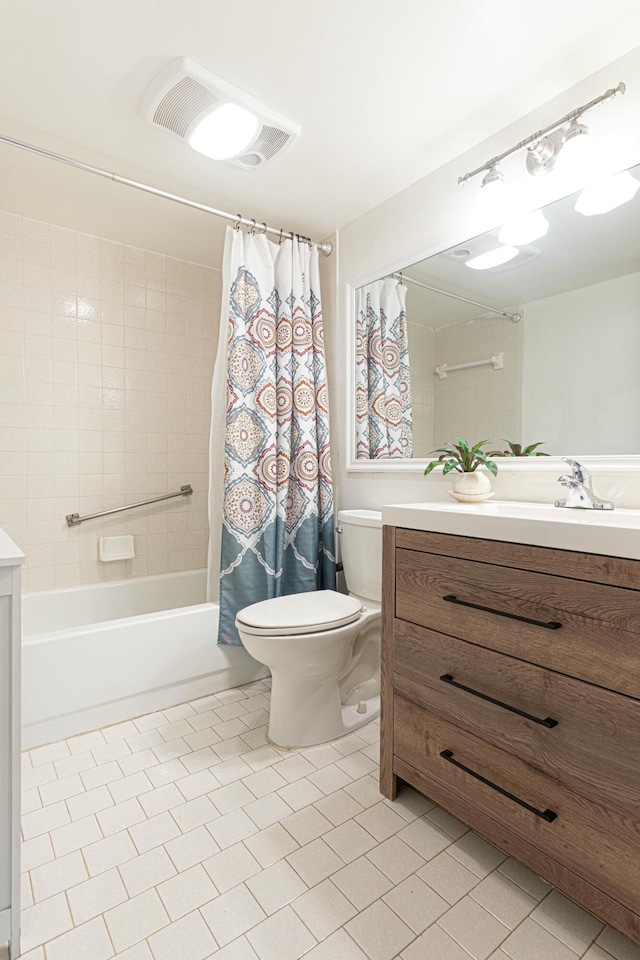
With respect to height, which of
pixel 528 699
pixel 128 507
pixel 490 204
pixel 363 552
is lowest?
pixel 528 699

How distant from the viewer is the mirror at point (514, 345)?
1.45 metres

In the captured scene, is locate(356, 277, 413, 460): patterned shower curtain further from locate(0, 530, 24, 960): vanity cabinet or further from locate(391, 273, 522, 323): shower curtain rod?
locate(0, 530, 24, 960): vanity cabinet

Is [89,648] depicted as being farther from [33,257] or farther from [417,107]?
[417,107]

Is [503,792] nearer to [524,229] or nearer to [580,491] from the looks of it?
[580,491]

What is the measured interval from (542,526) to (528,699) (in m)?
0.38

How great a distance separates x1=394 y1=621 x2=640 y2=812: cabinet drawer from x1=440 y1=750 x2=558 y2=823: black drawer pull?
0.28 feet

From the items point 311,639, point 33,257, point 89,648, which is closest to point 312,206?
point 33,257

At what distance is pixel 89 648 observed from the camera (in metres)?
1.76

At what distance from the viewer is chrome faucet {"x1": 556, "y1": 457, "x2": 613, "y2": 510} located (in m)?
1.34

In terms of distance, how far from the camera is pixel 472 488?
5.32 feet

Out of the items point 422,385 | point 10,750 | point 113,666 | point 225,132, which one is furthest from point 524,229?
point 113,666

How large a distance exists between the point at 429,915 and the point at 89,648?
131 cm

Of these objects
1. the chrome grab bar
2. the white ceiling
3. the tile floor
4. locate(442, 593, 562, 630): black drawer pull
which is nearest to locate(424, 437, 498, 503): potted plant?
→ locate(442, 593, 562, 630): black drawer pull

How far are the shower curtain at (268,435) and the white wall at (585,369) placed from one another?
962 mm
